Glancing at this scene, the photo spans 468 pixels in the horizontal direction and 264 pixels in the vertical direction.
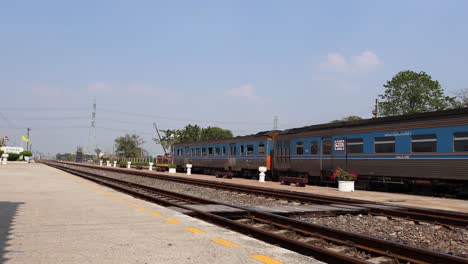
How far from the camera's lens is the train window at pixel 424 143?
1688cm

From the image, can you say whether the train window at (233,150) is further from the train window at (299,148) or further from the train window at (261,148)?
the train window at (299,148)

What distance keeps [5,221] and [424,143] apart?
15.0 m

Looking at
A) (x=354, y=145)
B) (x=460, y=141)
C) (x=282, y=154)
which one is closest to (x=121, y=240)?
(x=460, y=141)

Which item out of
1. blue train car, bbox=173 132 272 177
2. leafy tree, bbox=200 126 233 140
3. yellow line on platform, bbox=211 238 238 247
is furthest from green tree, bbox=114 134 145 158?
yellow line on platform, bbox=211 238 238 247

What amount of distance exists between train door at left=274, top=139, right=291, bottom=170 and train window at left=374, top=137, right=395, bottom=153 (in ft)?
24.9

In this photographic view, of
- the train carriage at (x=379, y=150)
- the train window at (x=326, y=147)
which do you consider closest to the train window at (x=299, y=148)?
the train carriage at (x=379, y=150)

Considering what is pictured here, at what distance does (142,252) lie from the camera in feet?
19.1

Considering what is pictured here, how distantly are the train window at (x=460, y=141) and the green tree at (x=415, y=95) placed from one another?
4010 cm

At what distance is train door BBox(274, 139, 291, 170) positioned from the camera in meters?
26.8

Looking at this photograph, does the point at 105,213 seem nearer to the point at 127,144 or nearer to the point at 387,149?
the point at 387,149

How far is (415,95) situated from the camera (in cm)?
5444

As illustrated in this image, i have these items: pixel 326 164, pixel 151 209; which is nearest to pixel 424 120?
pixel 326 164

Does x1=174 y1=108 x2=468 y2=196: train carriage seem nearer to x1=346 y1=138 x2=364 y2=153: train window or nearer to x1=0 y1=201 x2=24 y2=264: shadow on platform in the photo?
x1=346 y1=138 x2=364 y2=153: train window

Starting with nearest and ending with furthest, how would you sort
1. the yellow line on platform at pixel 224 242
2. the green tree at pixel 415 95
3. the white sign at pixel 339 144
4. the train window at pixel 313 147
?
the yellow line on platform at pixel 224 242, the white sign at pixel 339 144, the train window at pixel 313 147, the green tree at pixel 415 95
